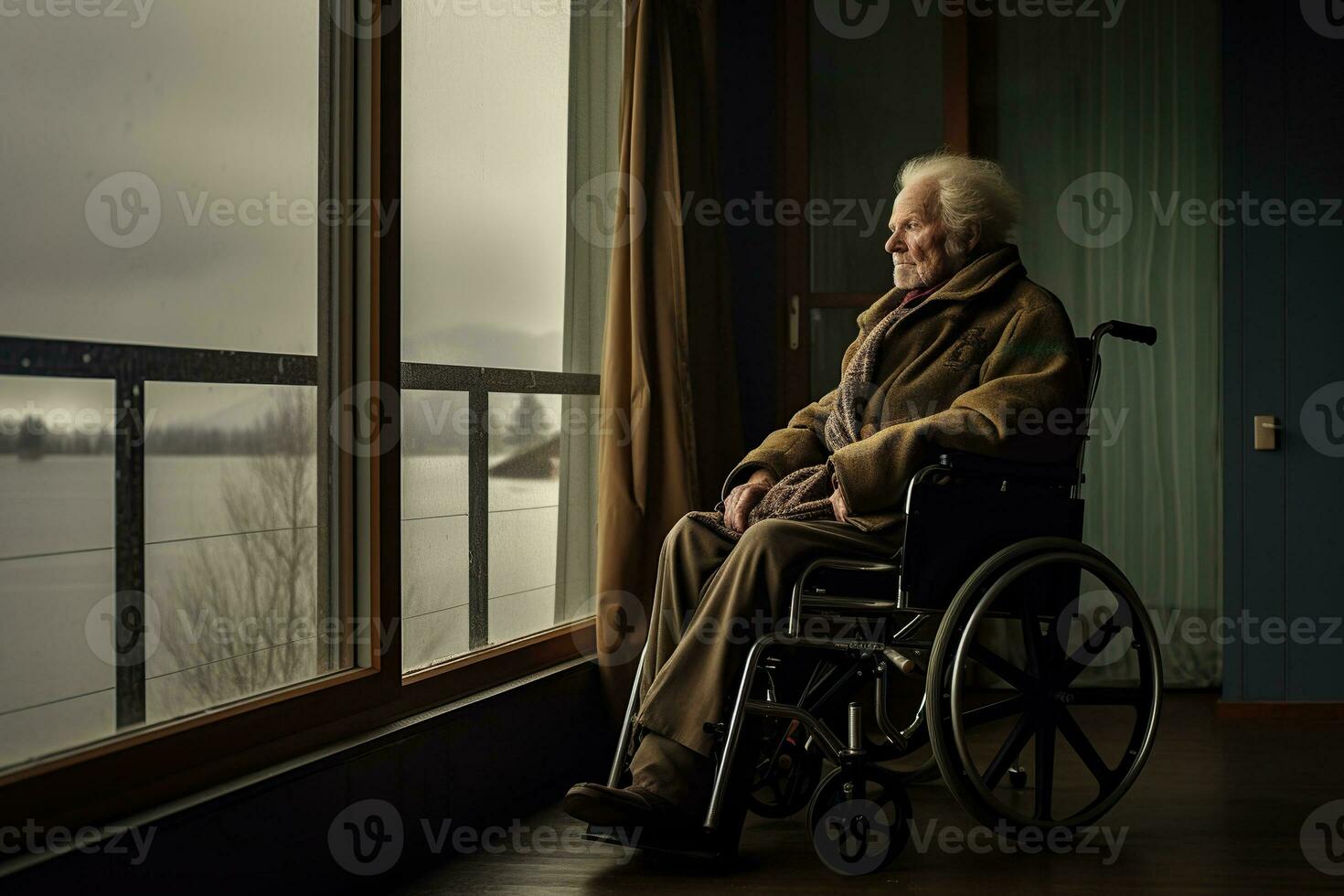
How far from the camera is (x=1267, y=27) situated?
3518 millimetres

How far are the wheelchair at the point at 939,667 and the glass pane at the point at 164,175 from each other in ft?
3.39

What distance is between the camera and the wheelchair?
2.18m

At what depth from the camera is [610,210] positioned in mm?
3277

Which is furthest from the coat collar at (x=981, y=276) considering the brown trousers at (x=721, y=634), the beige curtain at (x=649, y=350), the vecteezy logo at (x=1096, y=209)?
the vecteezy logo at (x=1096, y=209)

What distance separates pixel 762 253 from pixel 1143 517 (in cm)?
140

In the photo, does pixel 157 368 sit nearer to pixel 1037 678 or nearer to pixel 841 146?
pixel 1037 678

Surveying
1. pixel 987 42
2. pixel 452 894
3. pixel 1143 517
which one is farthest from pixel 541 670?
pixel 987 42

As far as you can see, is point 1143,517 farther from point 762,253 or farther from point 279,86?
point 279,86

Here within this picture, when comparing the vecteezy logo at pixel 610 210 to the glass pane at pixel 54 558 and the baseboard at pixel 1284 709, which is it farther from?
the baseboard at pixel 1284 709

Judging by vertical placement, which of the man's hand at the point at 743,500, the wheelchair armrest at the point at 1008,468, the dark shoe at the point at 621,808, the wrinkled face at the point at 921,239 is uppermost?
the wrinkled face at the point at 921,239

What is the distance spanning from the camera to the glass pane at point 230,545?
1803 mm

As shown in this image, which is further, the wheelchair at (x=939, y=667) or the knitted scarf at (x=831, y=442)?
the knitted scarf at (x=831, y=442)

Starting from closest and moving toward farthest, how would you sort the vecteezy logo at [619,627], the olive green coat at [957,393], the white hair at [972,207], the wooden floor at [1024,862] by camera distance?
1. the wooden floor at [1024,862]
2. the olive green coat at [957,393]
3. the white hair at [972,207]
4. the vecteezy logo at [619,627]

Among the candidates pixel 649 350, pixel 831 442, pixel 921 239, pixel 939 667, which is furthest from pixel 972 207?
pixel 939 667
